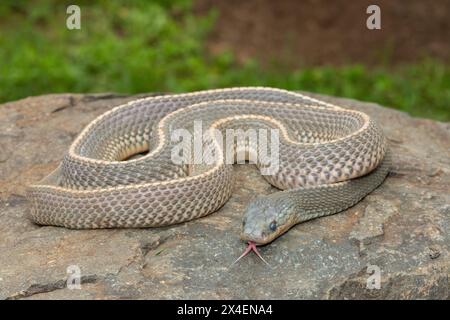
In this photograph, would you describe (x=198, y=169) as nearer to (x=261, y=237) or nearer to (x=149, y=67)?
(x=261, y=237)

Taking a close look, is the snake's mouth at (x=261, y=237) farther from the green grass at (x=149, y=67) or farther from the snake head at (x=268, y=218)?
the green grass at (x=149, y=67)

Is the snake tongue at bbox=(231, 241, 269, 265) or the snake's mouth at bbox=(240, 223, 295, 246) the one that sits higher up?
the snake's mouth at bbox=(240, 223, 295, 246)

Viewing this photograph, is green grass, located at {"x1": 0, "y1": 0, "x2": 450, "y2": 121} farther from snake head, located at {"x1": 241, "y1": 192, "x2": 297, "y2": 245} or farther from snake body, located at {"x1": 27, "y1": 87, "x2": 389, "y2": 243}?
snake head, located at {"x1": 241, "y1": 192, "x2": 297, "y2": 245}

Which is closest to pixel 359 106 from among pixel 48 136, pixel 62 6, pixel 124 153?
pixel 124 153

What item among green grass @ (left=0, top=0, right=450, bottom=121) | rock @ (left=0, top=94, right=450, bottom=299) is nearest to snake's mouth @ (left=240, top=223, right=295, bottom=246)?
rock @ (left=0, top=94, right=450, bottom=299)

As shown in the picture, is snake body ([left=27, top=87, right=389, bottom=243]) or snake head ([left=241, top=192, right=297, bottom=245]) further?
snake body ([left=27, top=87, right=389, bottom=243])

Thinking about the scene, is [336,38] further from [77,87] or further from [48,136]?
[48,136]
